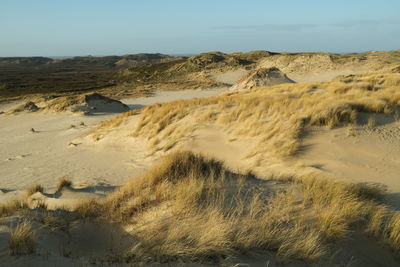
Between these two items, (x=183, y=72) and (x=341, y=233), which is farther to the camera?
(x=183, y=72)

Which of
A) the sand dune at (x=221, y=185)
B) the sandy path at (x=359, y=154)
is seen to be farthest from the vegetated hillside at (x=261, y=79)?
the sandy path at (x=359, y=154)

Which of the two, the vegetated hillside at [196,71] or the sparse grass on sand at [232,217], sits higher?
the vegetated hillside at [196,71]

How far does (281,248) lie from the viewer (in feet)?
10.0

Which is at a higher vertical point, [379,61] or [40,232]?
[379,61]

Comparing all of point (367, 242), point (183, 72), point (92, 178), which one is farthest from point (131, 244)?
point (183, 72)

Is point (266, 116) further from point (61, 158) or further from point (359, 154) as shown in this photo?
point (61, 158)

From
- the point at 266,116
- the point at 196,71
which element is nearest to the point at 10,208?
the point at 266,116

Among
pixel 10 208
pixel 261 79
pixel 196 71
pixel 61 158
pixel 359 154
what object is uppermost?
pixel 196 71

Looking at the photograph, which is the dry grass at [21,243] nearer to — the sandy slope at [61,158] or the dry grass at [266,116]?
the sandy slope at [61,158]

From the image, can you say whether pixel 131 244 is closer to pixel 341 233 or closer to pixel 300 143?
pixel 341 233

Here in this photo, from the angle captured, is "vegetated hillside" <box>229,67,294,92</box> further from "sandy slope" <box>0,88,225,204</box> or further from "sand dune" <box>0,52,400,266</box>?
"sandy slope" <box>0,88,225,204</box>

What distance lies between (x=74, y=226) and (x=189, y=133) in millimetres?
6094

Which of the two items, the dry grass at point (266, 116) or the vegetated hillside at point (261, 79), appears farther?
the vegetated hillside at point (261, 79)

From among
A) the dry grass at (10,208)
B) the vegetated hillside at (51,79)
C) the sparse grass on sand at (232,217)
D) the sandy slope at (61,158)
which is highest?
the vegetated hillside at (51,79)
